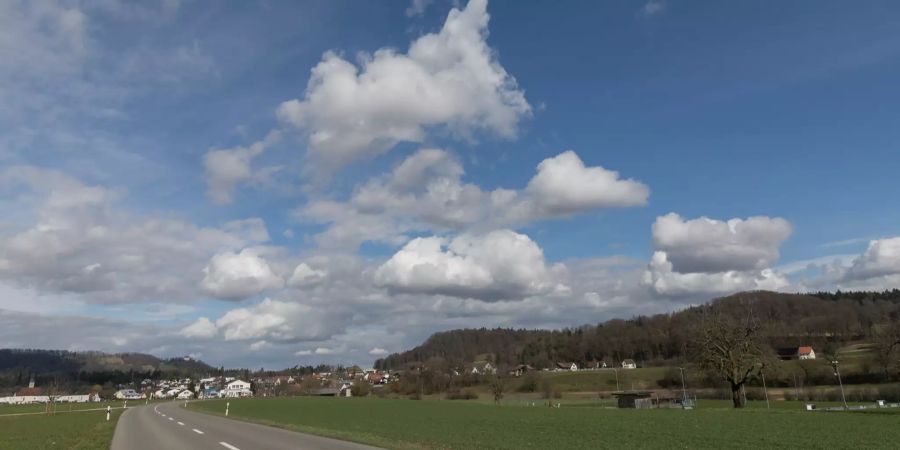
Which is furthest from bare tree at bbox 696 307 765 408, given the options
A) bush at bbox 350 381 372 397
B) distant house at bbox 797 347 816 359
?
bush at bbox 350 381 372 397

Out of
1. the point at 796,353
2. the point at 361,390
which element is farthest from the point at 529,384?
the point at 796,353

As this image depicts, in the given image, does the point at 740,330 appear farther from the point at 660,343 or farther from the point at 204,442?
the point at 660,343

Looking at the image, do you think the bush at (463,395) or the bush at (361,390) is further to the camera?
the bush at (361,390)

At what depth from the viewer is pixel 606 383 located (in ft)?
476

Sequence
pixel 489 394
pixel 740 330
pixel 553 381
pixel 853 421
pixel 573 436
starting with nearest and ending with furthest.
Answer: pixel 573 436
pixel 853 421
pixel 740 330
pixel 489 394
pixel 553 381

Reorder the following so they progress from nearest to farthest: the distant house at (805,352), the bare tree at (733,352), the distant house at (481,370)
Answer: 1. the bare tree at (733,352)
2. the distant house at (805,352)
3. the distant house at (481,370)

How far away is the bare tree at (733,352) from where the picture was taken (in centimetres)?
6334

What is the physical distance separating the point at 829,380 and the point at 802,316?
9676 centimetres

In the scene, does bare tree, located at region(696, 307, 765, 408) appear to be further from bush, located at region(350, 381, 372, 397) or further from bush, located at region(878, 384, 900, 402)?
bush, located at region(350, 381, 372, 397)

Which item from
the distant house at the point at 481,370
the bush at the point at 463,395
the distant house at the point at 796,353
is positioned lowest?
the bush at the point at 463,395

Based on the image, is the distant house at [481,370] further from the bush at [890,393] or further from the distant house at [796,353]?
the bush at [890,393]

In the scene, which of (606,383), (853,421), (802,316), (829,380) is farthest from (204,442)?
(802,316)

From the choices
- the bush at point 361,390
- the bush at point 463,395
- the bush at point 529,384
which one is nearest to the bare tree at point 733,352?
the bush at point 463,395

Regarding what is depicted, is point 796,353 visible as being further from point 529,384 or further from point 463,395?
point 463,395
